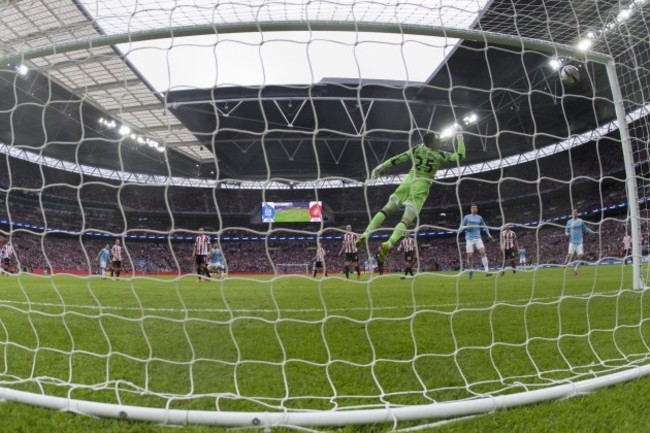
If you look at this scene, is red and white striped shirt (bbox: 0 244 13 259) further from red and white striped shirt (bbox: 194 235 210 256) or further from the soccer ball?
the soccer ball

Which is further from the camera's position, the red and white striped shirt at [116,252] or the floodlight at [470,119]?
the red and white striped shirt at [116,252]

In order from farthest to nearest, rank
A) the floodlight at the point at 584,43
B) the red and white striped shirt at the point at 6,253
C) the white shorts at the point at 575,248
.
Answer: the red and white striped shirt at the point at 6,253 < the white shorts at the point at 575,248 < the floodlight at the point at 584,43

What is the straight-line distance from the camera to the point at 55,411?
1.59m

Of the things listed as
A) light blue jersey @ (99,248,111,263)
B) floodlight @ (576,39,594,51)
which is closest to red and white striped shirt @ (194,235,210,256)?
light blue jersey @ (99,248,111,263)

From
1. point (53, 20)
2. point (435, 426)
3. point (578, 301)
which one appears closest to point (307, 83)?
point (435, 426)

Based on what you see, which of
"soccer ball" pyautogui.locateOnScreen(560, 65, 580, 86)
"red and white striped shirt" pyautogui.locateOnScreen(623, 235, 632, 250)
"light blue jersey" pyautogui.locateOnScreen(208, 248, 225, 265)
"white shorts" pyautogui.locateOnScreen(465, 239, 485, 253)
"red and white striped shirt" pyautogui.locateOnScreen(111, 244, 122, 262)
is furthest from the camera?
"light blue jersey" pyautogui.locateOnScreen(208, 248, 225, 265)

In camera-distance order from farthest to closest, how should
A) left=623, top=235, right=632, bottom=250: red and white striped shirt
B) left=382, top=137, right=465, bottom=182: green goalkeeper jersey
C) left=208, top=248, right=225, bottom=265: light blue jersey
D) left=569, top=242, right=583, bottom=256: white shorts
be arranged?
left=208, top=248, right=225, bottom=265: light blue jersey < left=569, top=242, right=583, bottom=256: white shorts < left=623, top=235, right=632, bottom=250: red and white striped shirt < left=382, top=137, right=465, bottom=182: green goalkeeper jersey

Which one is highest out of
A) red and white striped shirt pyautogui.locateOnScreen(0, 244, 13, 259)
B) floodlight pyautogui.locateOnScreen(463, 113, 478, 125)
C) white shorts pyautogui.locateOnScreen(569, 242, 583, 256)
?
floodlight pyautogui.locateOnScreen(463, 113, 478, 125)

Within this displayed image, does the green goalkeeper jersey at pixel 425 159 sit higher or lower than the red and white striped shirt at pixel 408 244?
higher

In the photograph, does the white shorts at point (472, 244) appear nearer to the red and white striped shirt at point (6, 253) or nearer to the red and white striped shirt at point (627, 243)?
the red and white striped shirt at point (627, 243)

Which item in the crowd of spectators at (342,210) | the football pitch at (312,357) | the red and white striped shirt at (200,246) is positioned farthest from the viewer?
the red and white striped shirt at (200,246)

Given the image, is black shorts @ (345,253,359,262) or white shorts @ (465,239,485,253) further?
black shorts @ (345,253,359,262)

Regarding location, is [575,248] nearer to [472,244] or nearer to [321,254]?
[472,244]

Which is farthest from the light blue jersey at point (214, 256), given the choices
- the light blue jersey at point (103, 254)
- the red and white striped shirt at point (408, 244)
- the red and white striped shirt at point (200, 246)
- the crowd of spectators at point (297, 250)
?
the red and white striped shirt at point (408, 244)
